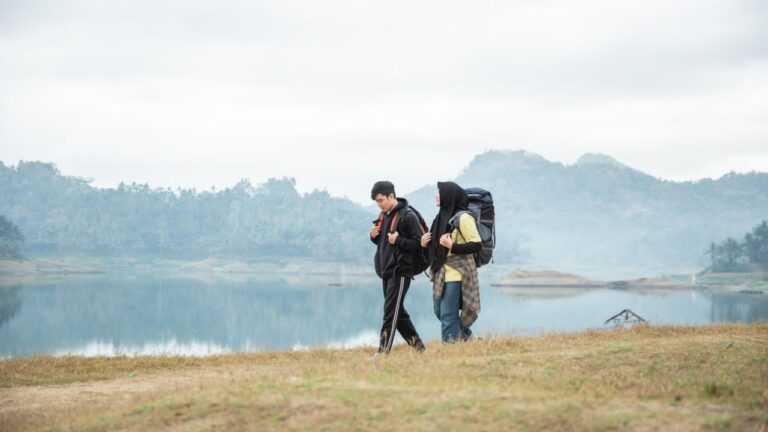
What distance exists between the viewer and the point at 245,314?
7106 centimetres

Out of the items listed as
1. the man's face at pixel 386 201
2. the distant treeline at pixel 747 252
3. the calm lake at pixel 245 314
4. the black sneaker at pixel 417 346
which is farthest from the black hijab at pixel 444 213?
the distant treeline at pixel 747 252

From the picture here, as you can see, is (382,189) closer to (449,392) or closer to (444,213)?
(444,213)

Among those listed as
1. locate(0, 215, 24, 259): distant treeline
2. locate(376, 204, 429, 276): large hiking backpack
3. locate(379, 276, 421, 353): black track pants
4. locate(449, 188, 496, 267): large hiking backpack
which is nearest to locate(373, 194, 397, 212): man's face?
locate(376, 204, 429, 276): large hiking backpack

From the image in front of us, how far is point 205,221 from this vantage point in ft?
589

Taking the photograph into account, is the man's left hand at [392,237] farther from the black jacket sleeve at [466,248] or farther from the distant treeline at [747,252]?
the distant treeline at [747,252]

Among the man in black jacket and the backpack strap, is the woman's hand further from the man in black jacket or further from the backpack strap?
the man in black jacket

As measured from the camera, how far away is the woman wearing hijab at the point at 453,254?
9422mm

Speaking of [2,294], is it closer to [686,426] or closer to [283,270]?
[283,270]

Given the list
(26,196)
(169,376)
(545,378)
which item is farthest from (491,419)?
(26,196)

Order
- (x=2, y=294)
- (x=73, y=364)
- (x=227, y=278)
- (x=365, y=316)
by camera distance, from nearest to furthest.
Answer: (x=73, y=364)
(x=365, y=316)
(x=2, y=294)
(x=227, y=278)

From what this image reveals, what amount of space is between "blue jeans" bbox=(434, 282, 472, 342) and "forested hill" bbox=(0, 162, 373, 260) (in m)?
145


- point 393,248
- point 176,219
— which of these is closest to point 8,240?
point 176,219

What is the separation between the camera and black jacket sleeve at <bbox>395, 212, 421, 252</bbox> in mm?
9508

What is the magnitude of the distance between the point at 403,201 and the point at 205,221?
17392 centimetres
